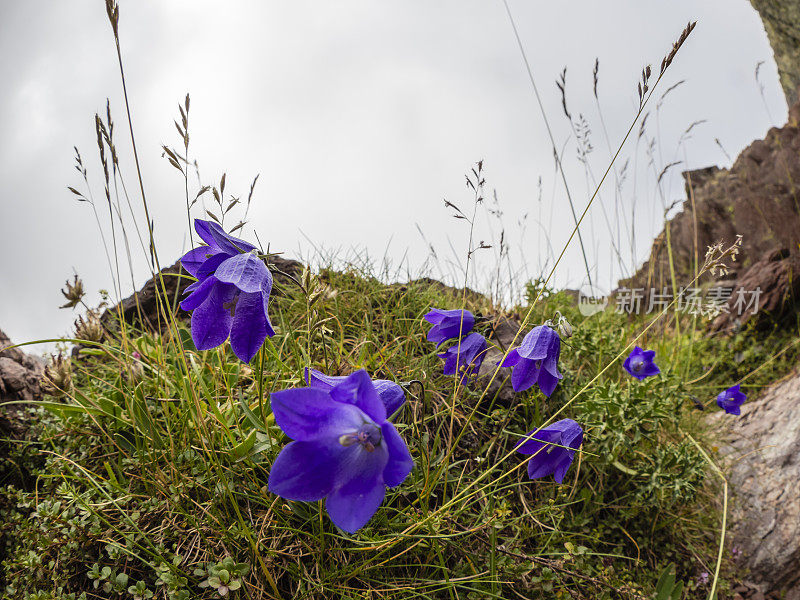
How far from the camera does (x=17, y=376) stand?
8.32ft

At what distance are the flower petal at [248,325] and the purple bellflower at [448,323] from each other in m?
0.95

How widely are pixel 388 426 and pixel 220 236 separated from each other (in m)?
0.73

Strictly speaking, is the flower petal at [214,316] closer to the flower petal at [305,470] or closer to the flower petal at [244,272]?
the flower petal at [244,272]

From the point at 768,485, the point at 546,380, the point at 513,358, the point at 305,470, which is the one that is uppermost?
the point at 305,470

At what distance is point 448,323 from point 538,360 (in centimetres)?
40

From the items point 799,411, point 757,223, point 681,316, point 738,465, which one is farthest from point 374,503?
point 757,223

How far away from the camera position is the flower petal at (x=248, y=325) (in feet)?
4.39

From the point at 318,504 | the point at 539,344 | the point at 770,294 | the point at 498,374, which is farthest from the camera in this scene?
the point at 770,294

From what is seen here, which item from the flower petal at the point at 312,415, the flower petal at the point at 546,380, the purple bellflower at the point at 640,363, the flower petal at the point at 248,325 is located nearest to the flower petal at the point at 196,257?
the flower petal at the point at 248,325

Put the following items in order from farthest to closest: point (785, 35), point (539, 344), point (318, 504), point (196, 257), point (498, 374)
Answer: point (785, 35), point (498, 374), point (539, 344), point (318, 504), point (196, 257)

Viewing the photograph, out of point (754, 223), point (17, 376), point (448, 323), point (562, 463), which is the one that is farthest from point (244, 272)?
point (754, 223)

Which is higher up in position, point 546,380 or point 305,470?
point 305,470

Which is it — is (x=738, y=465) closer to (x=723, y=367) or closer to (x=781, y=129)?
(x=723, y=367)

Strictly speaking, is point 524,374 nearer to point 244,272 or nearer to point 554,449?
point 554,449
